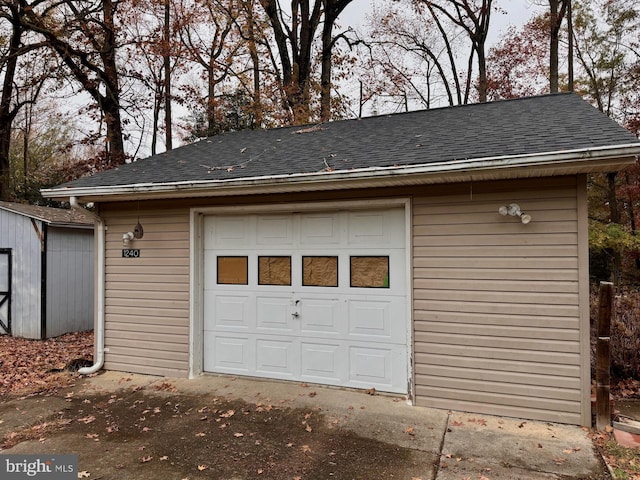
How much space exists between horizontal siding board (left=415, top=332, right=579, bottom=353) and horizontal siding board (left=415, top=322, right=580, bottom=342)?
0.03m

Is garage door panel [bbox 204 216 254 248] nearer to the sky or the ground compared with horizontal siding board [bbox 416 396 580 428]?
nearer to the sky

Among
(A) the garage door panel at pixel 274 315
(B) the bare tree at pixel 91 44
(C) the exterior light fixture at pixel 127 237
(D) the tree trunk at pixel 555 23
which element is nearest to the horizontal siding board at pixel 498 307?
(A) the garage door panel at pixel 274 315

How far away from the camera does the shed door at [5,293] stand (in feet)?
26.5

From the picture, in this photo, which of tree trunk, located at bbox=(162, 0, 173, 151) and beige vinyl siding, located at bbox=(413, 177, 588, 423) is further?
tree trunk, located at bbox=(162, 0, 173, 151)

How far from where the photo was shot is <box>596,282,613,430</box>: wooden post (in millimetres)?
3547

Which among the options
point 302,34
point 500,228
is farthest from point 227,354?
point 302,34

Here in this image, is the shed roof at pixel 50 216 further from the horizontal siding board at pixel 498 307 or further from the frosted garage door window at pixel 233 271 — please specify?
the horizontal siding board at pixel 498 307

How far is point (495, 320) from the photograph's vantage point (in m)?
3.89

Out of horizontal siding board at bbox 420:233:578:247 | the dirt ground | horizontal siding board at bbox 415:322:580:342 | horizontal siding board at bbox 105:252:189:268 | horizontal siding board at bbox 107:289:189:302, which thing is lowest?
the dirt ground

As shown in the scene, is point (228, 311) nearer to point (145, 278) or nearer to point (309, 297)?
point (309, 297)

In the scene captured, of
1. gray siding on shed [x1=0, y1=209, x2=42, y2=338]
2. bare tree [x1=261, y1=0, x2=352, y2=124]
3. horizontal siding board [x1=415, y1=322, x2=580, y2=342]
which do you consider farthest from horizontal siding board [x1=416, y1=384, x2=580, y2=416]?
bare tree [x1=261, y1=0, x2=352, y2=124]

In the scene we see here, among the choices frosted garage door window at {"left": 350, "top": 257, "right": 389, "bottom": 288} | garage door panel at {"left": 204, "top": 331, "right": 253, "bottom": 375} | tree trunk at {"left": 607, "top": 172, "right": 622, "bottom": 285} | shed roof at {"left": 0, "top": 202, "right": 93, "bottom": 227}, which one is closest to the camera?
frosted garage door window at {"left": 350, "top": 257, "right": 389, "bottom": 288}

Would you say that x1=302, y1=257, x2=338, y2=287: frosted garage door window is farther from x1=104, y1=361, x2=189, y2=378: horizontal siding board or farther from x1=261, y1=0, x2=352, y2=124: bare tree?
x1=261, y1=0, x2=352, y2=124: bare tree

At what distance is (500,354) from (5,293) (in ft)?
29.8
